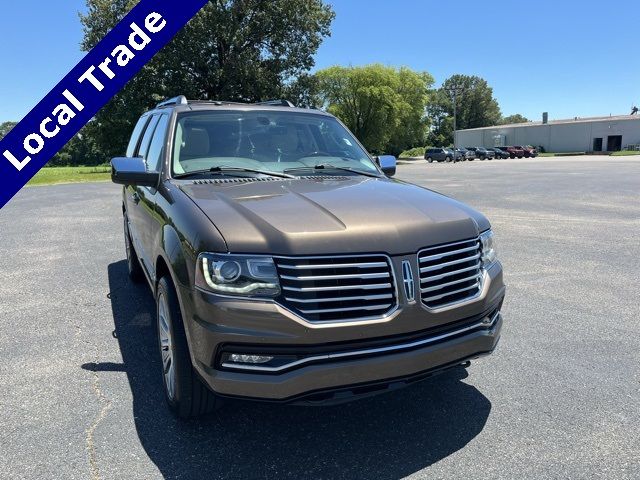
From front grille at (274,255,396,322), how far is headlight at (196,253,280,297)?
0.05 m

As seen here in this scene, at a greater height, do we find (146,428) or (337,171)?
(337,171)

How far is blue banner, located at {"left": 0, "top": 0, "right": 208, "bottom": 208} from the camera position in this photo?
532cm

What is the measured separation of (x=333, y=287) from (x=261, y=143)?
2.05 metres

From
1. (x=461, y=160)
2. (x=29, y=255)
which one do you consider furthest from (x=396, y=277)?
(x=461, y=160)

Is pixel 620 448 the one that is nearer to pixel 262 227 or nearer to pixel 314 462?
pixel 314 462

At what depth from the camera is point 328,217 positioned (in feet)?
8.64

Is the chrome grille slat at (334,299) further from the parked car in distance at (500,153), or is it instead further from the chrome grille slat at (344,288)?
the parked car in distance at (500,153)

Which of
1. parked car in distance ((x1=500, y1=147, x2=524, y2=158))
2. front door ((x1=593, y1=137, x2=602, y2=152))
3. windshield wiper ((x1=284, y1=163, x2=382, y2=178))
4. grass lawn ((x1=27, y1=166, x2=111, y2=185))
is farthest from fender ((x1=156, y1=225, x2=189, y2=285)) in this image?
front door ((x1=593, y1=137, x2=602, y2=152))

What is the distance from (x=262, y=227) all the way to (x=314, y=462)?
4.30 ft

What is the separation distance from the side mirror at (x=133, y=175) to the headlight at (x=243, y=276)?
1.40 m

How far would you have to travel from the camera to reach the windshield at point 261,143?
12.5 feet

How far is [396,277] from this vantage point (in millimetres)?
2484

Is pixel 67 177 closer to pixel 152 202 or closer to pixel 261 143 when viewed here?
pixel 152 202

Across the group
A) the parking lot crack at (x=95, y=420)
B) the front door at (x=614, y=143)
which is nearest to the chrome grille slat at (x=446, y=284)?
the parking lot crack at (x=95, y=420)
